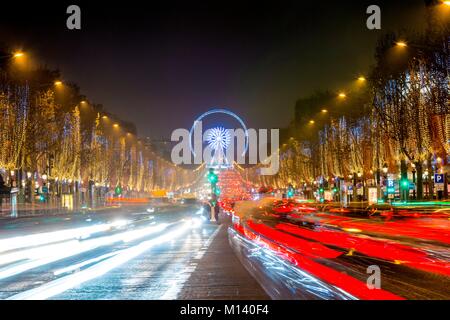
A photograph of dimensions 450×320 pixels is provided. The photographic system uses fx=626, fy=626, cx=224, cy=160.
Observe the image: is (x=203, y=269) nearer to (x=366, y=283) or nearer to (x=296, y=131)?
(x=366, y=283)

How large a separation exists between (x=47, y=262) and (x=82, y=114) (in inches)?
3150

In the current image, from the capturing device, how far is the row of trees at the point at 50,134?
6819cm

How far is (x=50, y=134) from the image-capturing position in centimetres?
7888

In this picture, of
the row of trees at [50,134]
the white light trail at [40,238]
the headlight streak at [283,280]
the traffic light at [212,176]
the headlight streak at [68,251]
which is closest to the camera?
the headlight streak at [283,280]

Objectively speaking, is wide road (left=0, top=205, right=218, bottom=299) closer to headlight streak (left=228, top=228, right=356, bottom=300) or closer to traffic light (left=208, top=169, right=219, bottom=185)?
headlight streak (left=228, top=228, right=356, bottom=300)

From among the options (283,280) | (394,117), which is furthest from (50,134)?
(283,280)

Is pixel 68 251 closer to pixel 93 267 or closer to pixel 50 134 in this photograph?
pixel 93 267

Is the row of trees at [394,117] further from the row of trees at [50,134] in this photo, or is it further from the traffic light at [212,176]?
the row of trees at [50,134]

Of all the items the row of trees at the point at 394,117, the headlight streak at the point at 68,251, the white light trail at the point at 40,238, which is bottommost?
the headlight streak at the point at 68,251

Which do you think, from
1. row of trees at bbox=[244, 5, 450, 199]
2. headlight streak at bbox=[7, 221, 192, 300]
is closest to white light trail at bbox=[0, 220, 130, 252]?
headlight streak at bbox=[7, 221, 192, 300]

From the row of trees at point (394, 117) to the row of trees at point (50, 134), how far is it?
111ft

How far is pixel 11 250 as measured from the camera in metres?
21.5

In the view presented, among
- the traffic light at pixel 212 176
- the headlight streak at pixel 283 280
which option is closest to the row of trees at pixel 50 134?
the traffic light at pixel 212 176
